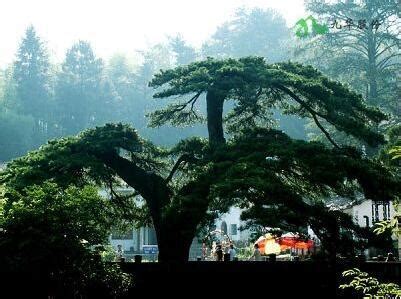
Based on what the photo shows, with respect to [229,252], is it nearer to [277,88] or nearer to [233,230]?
[277,88]

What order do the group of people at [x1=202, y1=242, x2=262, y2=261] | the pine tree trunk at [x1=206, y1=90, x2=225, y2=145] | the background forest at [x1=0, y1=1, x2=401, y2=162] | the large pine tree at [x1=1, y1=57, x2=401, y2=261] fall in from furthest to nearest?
Answer: the background forest at [x1=0, y1=1, x2=401, y2=162], the group of people at [x1=202, y1=242, x2=262, y2=261], the pine tree trunk at [x1=206, y1=90, x2=225, y2=145], the large pine tree at [x1=1, y1=57, x2=401, y2=261]

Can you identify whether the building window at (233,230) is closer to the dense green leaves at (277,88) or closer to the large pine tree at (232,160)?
the large pine tree at (232,160)

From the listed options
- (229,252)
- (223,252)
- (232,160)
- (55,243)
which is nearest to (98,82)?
(223,252)

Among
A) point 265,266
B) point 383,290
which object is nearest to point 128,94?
point 265,266

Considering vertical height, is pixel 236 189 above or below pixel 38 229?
above

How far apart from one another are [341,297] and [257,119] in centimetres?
782

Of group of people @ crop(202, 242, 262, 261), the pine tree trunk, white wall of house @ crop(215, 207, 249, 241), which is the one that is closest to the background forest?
white wall of house @ crop(215, 207, 249, 241)

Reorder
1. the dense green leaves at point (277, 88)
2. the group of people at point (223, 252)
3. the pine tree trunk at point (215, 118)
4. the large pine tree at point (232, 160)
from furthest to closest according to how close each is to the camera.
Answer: the group of people at point (223, 252)
the pine tree trunk at point (215, 118)
the dense green leaves at point (277, 88)
the large pine tree at point (232, 160)

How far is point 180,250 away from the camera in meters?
16.5

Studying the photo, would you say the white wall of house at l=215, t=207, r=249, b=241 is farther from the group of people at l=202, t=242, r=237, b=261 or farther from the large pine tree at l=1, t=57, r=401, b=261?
the large pine tree at l=1, t=57, r=401, b=261

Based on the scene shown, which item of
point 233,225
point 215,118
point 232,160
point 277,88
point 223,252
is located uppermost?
point 277,88

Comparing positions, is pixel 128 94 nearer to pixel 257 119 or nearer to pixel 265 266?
pixel 257 119

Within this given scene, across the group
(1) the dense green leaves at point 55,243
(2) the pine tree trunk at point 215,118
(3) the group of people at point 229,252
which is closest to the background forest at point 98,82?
(3) the group of people at point 229,252

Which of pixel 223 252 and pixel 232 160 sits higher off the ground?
pixel 232 160
